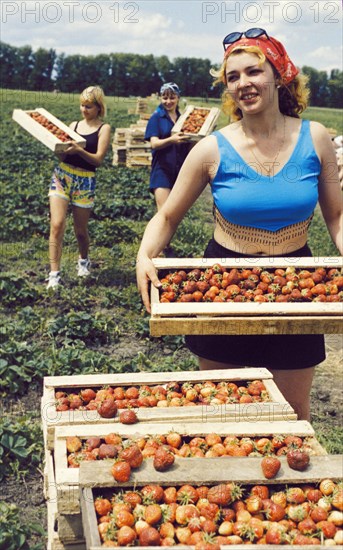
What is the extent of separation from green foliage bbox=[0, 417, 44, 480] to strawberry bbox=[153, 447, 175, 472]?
2223mm

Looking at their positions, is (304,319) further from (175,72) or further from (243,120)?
(175,72)

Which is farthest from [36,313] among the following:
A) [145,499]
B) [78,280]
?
[145,499]

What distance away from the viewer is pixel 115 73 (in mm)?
63688

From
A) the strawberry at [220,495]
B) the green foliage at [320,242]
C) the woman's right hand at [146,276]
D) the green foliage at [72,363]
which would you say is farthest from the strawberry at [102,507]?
the green foliage at [320,242]

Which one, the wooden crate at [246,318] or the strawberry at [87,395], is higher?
the wooden crate at [246,318]

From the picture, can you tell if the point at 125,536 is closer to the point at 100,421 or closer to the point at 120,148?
the point at 100,421

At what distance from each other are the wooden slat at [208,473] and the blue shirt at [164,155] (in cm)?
606

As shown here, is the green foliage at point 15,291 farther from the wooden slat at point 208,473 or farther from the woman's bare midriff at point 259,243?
the wooden slat at point 208,473

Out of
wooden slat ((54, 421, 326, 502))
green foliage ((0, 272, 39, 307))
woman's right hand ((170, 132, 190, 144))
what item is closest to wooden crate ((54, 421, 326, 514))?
wooden slat ((54, 421, 326, 502))

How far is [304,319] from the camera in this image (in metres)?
2.98

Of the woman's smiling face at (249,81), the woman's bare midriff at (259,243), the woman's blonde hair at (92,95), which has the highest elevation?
the woman's blonde hair at (92,95)

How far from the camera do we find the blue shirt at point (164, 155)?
318 inches

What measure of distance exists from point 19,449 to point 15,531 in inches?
34.0

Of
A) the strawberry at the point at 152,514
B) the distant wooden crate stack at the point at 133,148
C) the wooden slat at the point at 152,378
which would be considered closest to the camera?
the strawberry at the point at 152,514
